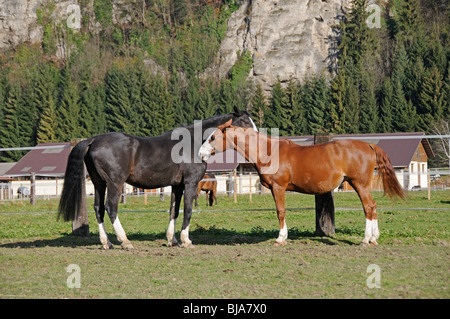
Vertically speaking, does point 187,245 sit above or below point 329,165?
below

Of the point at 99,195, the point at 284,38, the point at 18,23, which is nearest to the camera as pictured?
the point at 99,195

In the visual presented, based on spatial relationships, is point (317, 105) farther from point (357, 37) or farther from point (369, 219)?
point (369, 219)

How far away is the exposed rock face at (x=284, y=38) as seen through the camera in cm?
8231

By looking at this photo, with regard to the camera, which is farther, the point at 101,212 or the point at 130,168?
the point at 101,212

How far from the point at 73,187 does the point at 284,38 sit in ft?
258

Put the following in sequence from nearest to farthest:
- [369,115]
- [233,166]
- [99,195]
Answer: [99,195]
[233,166]
[369,115]

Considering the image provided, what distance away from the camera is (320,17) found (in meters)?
84.8

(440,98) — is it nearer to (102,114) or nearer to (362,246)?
(102,114)

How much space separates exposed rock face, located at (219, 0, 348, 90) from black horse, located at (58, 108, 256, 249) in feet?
235

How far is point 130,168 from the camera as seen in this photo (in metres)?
9.55

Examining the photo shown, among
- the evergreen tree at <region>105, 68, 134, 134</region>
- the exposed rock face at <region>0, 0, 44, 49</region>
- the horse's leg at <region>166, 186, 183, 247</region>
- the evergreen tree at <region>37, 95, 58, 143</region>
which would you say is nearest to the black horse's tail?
the horse's leg at <region>166, 186, 183, 247</region>

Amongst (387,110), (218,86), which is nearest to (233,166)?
(387,110)

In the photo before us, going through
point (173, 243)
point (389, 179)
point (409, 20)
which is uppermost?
point (409, 20)
